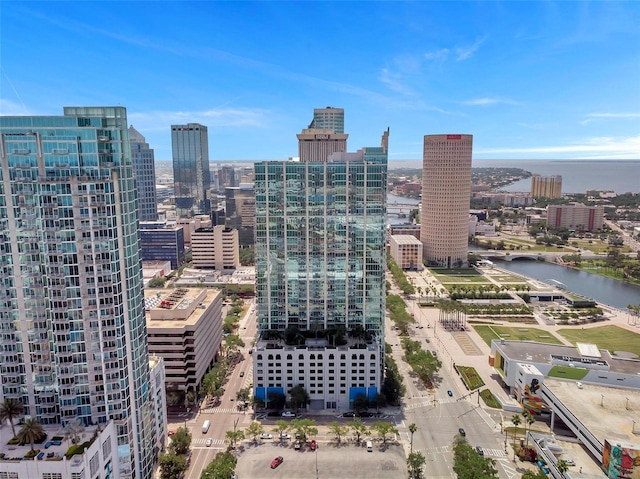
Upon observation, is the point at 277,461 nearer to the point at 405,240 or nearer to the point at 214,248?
the point at 214,248

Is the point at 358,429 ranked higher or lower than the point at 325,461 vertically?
higher

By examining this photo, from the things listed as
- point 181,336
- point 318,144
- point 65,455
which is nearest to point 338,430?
point 181,336

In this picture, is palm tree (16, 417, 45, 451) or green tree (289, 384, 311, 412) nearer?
palm tree (16, 417, 45, 451)

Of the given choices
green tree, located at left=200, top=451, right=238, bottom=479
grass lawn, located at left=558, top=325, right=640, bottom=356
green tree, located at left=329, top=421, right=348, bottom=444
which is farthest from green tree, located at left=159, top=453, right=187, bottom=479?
grass lawn, located at left=558, top=325, right=640, bottom=356

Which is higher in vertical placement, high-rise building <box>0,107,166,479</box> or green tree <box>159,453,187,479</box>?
high-rise building <box>0,107,166,479</box>

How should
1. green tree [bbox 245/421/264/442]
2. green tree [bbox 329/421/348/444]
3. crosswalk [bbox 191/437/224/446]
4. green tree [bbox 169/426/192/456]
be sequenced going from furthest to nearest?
crosswalk [bbox 191/437/224/446]
green tree [bbox 245/421/264/442]
green tree [bbox 329/421/348/444]
green tree [bbox 169/426/192/456]

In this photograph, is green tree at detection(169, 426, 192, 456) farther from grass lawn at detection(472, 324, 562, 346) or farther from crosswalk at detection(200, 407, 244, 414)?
grass lawn at detection(472, 324, 562, 346)

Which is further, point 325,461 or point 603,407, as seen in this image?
point 603,407
